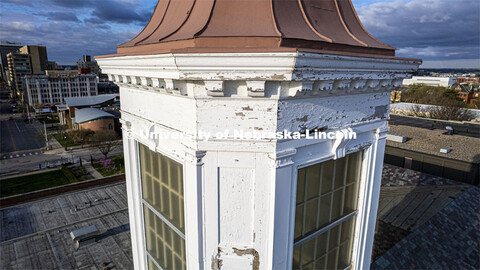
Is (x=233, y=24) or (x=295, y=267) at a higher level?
(x=233, y=24)

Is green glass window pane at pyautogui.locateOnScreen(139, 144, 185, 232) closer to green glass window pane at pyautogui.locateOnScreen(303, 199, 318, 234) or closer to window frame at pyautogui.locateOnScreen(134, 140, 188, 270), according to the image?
window frame at pyautogui.locateOnScreen(134, 140, 188, 270)

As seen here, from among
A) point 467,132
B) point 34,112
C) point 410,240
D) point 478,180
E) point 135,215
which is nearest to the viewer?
point 135,215

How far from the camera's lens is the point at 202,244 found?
318 centimetres

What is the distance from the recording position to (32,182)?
28.0 metres

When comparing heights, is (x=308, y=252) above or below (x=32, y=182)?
above

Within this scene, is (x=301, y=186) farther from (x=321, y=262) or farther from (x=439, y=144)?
(x=439, y=144)

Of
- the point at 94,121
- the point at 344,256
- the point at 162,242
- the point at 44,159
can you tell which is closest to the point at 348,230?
the point at 344,256

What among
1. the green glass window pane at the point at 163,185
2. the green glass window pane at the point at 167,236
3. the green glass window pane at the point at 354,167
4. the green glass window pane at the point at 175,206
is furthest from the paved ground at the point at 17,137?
the green glass window pane at the point at 354,167

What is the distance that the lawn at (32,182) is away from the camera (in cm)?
2589

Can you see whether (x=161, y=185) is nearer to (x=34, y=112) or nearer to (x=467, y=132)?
(x=467, y=132)

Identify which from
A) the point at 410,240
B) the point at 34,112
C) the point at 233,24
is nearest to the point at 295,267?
the point at 233,24

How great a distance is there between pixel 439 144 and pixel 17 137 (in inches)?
2297

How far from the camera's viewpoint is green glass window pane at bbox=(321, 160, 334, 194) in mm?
3562

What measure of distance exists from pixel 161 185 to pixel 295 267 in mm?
2080
